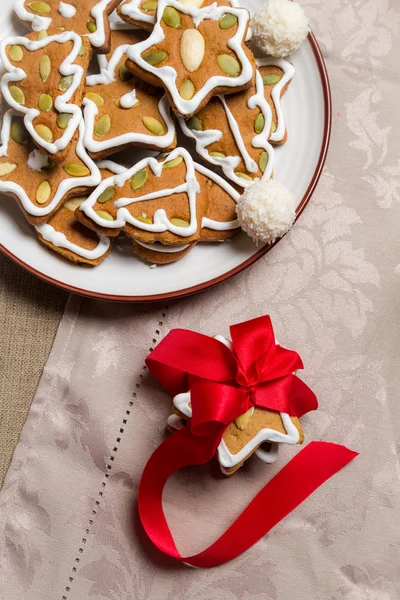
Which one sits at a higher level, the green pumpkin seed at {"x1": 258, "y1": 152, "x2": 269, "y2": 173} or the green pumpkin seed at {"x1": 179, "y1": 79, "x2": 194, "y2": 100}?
the green pumpkin seed at {"x1": 179, "y1": 79, "x2": 194, "y2": 100}

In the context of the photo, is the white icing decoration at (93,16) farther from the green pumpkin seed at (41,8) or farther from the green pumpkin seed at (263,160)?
the green pumpkin seed at (263,160)

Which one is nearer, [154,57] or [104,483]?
[154,57]

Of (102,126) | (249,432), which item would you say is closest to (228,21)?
(102,126)

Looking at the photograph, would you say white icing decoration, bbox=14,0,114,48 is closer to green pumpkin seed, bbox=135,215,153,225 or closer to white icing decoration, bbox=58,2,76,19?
white icing decoration, bbox=58,2,76,19

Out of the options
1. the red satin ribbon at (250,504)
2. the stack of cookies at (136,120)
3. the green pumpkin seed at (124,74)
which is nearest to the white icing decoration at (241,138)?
the stack of cookies at (136,120)

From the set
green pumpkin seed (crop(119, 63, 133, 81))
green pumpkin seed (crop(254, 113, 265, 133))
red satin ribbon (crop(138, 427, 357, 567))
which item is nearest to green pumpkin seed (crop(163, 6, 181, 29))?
green pumpkin seed (crop(119, 63, 133, 81))

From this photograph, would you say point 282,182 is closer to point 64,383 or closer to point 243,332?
point 243,332

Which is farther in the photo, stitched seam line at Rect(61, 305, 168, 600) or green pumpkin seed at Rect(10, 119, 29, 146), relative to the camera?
stitched seam line at Rect(61, 305, 168, 600)

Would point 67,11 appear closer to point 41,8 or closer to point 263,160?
point 41,8
